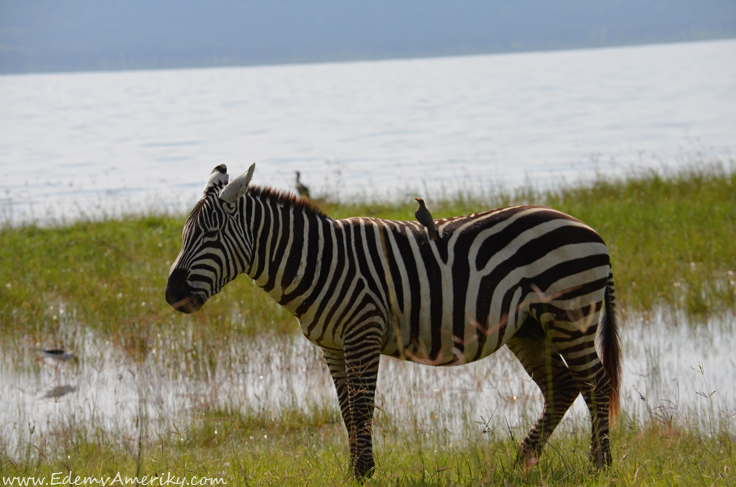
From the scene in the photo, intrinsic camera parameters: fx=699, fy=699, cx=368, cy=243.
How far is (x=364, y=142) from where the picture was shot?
3206 centimetres

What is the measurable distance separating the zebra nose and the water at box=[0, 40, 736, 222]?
420 inches

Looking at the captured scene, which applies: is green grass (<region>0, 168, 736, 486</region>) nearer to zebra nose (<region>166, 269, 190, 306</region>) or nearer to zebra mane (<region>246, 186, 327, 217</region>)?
zebra nose (<region>166, 269, 190, 306</region>)

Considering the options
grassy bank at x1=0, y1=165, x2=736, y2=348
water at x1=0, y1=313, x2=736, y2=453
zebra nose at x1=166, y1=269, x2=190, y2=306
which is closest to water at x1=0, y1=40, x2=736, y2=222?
grassy bank at x1=0, y1=165, x2=736, y2=348

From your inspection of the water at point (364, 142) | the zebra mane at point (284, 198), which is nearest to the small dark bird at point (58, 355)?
the zebra mane at point (284, 198)

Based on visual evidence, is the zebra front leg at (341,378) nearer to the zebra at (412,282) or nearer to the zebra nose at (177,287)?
the zebra at (412,282)

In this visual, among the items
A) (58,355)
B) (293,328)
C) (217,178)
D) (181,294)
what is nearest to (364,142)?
(293,328)

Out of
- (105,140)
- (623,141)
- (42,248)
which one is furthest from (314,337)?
(105,140)

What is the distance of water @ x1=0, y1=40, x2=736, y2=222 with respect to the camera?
19.7 meters

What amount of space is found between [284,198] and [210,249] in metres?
0.65

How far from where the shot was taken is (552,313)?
4.50 m

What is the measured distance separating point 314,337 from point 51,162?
86.7 feet

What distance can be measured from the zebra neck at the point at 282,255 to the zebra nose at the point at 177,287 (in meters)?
0.46

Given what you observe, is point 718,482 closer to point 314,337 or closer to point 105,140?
point 314,337

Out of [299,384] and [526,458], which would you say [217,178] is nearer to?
[526,458]
